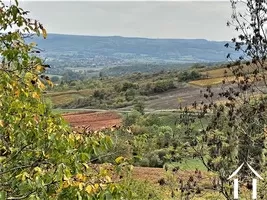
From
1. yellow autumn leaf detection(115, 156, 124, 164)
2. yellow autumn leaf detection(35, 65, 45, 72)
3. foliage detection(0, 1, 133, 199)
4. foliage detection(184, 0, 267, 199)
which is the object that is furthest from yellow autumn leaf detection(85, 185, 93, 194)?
foliage detection(184, 0, 267, 199)

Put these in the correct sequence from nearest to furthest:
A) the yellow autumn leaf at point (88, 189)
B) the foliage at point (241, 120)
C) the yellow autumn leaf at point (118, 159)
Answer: the yellow autumn leaf at point (88, 189)
the yellow autumn leaf at point (118, 159)
the foliage at point (241, 120)

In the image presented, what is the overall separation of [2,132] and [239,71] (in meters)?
5.68

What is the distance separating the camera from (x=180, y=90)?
45.0 m

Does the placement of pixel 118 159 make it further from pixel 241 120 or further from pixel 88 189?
pixel 241 120

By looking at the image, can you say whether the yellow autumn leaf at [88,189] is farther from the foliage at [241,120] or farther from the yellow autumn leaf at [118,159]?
the foliage at [241,120]

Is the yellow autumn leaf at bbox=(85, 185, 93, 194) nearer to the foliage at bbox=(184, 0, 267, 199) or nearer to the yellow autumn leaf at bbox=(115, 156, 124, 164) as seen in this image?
the yellow autumn leaf at bbox=(115, 156, 124, 164)

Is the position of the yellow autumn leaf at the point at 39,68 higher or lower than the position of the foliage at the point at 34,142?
higher

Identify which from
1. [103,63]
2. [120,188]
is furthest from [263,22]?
[103,63]

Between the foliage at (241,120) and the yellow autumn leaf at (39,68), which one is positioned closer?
the yellow autumn leaf at (39,68)

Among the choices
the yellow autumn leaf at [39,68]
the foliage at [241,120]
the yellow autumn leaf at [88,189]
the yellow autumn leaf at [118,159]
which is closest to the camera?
the yellow autumn leaf at [88,189]

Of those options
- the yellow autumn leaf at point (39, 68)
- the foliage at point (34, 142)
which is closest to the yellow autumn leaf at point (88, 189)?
the foliage at point (34, 142)

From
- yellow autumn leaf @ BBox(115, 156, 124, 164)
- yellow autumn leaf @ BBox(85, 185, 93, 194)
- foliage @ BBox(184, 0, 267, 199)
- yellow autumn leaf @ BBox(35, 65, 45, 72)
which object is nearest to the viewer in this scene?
yellow autumn leaf @ BBox(85, 185, 93, 194)

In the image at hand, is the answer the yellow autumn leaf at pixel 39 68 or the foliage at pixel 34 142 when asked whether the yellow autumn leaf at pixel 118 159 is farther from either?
the yellow autumn leaf at pixel 39 68

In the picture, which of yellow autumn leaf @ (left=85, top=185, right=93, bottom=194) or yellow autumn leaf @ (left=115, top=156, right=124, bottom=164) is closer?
yellow autumn leaf @ (left=85, top=185, right=93, bottom=194)
